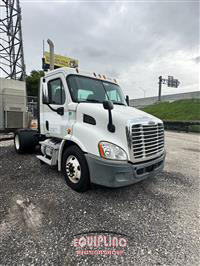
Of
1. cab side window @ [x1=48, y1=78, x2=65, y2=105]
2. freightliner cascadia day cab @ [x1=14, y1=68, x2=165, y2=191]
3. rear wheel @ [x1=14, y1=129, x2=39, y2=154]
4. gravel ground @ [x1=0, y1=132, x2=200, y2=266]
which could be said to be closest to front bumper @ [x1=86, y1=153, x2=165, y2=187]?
freightliner cascadia day cab @ [x1=14, y1=68, x2=165, y2=191]

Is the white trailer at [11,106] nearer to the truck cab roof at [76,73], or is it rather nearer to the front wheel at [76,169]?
the truck cab roof at [76,73]

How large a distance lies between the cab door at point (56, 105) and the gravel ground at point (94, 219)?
3.58ft

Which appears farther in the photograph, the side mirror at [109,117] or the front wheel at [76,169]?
the front wheel at [76,169]

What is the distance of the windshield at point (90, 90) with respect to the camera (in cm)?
295

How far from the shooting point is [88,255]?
1.60 meters

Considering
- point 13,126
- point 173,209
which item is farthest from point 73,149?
point 13,126

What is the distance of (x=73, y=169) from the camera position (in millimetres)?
2734

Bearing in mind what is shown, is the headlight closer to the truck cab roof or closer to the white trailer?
the truck cab roof

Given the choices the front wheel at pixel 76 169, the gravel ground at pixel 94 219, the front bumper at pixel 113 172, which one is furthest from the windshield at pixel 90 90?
the gravel ground at pixel 94 219

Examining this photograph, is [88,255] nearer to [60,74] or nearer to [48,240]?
[48,240]

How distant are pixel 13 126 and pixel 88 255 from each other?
762 cm

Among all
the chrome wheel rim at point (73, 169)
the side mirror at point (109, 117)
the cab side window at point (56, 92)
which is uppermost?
the cab side window at point (56, 92)

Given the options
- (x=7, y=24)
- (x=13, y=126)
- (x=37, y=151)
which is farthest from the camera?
(x=7, y=24)

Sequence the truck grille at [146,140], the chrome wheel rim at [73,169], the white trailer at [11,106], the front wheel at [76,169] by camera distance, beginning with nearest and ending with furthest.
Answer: the truck grille at [146,140] → the front wheel at [76,169] → the chrome wheel rim at [73,169] → the white trailer at [11,106]
